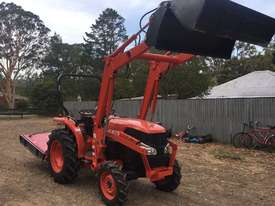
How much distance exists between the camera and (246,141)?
1497 cm

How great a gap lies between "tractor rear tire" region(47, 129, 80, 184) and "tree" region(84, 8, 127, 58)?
47.3m

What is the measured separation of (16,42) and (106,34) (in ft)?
42.8

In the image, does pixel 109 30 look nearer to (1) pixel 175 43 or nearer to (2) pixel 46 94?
(2) pixel 46 94

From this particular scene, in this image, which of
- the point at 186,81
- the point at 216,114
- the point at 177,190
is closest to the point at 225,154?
the point at 216,114

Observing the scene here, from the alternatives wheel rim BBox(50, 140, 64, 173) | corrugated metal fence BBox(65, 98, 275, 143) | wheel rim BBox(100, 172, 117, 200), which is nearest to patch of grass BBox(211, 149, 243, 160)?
corrugated metal fence BBox(65, 98, 275, 143)

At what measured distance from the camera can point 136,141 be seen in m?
→ 7.07

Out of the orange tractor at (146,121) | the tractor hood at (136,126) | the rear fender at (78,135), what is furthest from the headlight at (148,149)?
the rear fender at (78,135)

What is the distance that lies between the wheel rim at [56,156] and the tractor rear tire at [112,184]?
1.66m

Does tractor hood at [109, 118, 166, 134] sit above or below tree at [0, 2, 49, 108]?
below

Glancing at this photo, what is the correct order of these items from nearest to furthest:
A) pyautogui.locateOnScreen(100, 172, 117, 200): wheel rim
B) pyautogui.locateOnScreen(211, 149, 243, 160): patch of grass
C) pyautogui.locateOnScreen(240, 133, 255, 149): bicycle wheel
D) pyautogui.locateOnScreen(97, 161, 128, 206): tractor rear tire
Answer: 1. pyautogui.locateOnScreen(97, 161, 128, 206): tractor rear tire
2. pyautogui.locateOnScreen(100, 172, 117, 200): wheel rim
3. pyautogui.locateOnScreen(211, 149, 243, 160): patch of grass
4. pyautogui.locateOnScreen(240, 133, 255, 149): bicycle wheel

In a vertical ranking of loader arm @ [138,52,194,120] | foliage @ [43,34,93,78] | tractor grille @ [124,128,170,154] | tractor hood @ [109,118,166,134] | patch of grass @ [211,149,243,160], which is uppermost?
foliage @ [43,34,93,78]

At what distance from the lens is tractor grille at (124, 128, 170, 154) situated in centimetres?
714

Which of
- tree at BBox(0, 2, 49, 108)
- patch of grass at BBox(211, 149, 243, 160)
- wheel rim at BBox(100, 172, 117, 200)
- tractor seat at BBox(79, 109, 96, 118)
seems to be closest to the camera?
wheel rim at BBox(100, 172, 117, 200)

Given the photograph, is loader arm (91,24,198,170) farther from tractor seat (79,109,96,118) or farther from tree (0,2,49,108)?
tree (0,2,49,108)
